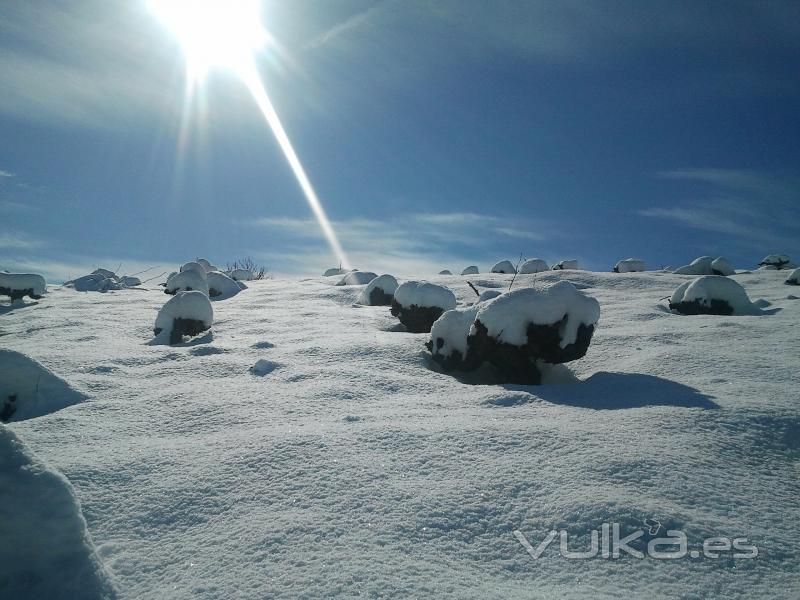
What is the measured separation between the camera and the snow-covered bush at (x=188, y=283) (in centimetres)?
1024

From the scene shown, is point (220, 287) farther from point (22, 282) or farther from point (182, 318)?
point (182, 318)

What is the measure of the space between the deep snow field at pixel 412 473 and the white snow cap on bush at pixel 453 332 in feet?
0.90

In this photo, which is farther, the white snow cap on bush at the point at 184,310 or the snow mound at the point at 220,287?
the snow mound at the point at 220,287

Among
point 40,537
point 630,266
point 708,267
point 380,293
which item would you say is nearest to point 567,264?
point 630,266

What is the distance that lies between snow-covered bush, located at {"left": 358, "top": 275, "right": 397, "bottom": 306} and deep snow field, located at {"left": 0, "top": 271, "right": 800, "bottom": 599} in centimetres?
454

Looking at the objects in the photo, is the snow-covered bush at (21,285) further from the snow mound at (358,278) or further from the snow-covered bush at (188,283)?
the snow mound at (358,278)

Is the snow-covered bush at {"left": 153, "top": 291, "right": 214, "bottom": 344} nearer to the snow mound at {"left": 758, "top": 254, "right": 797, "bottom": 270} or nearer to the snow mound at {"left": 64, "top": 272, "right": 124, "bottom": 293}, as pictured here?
the snow mound at {"left": 64, "top": 272, "right": 124, "bottom": 293}

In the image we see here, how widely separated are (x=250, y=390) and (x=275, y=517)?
1.75 metres

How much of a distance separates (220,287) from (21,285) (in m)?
3.69

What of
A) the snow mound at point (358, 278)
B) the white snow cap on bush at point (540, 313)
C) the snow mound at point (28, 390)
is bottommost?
the snow mound at point (28, 390)

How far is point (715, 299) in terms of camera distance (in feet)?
20.8

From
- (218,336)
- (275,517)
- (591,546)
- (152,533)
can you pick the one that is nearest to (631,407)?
(591,546)

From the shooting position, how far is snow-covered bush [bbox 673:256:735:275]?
37.3ft

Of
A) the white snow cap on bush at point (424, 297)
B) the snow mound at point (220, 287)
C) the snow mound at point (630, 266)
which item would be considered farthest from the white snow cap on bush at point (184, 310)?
the snow mound at point (630, 266)
